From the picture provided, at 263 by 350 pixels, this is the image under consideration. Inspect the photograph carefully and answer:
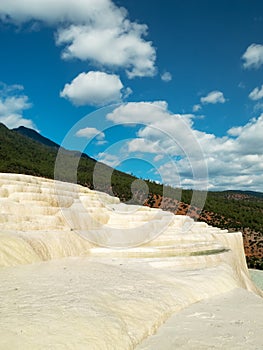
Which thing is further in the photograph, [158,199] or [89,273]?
[158,199]

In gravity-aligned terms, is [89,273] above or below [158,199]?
below

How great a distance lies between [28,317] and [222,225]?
44.8 metres

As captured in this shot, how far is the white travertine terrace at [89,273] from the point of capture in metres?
5.52

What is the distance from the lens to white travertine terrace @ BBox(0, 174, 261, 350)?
5516mm

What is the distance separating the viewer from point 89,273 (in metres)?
10.1

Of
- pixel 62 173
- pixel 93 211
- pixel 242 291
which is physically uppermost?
pixel 62 173

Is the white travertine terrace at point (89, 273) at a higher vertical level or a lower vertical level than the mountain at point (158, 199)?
lower

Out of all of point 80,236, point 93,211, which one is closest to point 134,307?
point 80,236

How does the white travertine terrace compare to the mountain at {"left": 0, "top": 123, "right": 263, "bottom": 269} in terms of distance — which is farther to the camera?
the mountain at {"left": 0, "top": 123, "right": 263, "bottom": 269}

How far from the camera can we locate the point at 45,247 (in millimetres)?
12875

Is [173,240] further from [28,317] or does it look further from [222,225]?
[222,225]

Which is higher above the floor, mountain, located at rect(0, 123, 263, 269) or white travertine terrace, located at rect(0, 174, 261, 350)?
mountain, located at rect(0, 123, 263, 269)

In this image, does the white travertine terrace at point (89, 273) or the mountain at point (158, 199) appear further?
the mountain at point (158, 199)

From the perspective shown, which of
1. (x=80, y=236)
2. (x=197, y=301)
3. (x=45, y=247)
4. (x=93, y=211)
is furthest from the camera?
(x=93, y=211)
